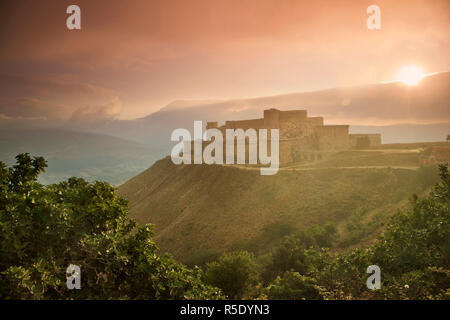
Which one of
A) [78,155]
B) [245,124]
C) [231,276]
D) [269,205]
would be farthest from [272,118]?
[78,155]

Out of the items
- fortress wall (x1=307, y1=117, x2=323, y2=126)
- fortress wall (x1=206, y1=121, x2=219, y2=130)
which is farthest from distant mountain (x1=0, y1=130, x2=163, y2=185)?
fortress wall (x1=307, y1=117, x2=323, y2=126)

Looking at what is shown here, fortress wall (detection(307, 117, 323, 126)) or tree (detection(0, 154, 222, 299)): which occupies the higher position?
fortress wall (detection(307, 117, 323, 126))

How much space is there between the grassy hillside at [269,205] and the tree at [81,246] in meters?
17.7

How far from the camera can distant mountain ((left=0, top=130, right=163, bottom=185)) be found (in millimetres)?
126594

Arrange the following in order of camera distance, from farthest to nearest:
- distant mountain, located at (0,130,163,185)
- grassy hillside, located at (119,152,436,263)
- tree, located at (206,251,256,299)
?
distant mountain, located at (0,130,163,185) → grassy hillside, located at (119,152,436,263) → tree, located at (206,251,256,299)

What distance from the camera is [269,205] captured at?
3528 centimetres

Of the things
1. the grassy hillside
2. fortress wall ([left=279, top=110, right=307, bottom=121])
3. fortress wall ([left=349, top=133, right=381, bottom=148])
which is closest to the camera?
the grassy hillside

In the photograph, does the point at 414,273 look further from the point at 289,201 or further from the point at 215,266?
the point at 289,201

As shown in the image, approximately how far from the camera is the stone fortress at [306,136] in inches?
1973

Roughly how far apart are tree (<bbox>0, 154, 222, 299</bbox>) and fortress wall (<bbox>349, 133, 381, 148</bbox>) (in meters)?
48.1

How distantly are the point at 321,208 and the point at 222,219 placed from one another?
37.0 ft

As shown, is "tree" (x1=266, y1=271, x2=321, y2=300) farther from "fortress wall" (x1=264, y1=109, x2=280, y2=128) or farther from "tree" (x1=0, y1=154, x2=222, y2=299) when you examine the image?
"fortress wall" (x1=264, y1=109, x2=280, y2=128)

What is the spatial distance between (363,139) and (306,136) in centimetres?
963

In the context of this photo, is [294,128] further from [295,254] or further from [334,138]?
[295,254]
